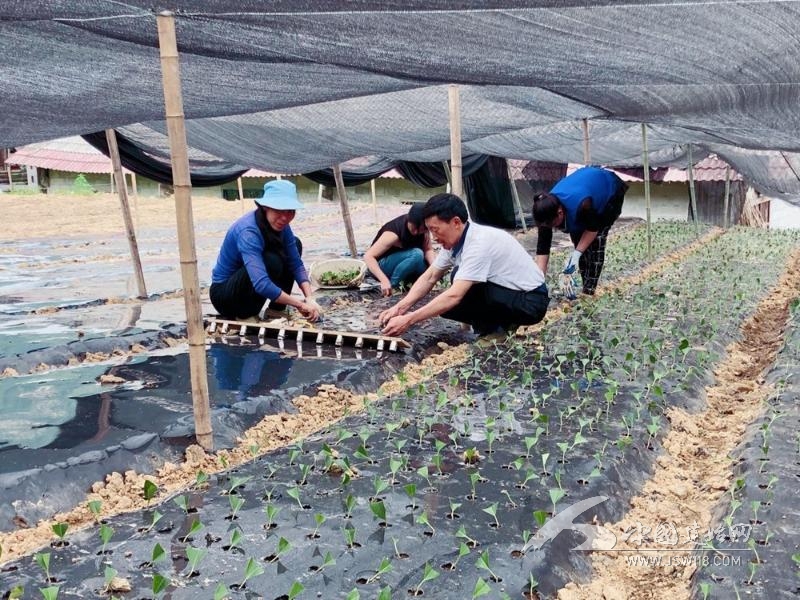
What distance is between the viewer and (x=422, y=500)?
339 centimetres

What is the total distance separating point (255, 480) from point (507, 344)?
283 centimetres

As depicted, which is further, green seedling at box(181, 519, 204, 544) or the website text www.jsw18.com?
green seedling at box(181, 519, 204, 544)

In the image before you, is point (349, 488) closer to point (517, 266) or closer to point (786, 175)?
point (517, 266)

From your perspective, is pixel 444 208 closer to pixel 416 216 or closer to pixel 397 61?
pixel 397 61

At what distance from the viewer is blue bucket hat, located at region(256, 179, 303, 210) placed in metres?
5.55

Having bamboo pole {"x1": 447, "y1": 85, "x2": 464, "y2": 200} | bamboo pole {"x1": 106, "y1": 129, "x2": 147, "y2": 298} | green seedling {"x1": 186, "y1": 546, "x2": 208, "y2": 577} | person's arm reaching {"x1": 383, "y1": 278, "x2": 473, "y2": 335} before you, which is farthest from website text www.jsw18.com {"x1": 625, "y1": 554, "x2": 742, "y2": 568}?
bamboo pole {"x1": 106, "y1": 129, "x2": 147, "y2": 298}

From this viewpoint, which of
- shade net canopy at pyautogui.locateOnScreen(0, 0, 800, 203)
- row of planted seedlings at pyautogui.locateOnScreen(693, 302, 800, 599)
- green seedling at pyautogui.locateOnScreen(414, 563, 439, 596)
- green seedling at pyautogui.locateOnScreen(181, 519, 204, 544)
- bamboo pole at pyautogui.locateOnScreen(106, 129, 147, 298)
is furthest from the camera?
bamboo pole at pyautogui.locateOnScreen(106, 129, 147, 298)

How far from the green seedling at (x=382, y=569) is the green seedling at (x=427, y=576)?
0.37 ft

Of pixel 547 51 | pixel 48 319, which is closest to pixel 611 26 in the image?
pixel 547 51

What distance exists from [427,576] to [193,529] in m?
0.90

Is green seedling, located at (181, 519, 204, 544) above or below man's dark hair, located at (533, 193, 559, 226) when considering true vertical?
below

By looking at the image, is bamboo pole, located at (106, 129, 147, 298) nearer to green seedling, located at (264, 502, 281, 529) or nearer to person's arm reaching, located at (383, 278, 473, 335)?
person's arm reaching, located at (383, 278, 473, 335)

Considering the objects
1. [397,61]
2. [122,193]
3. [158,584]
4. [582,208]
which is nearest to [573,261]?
[582,208]

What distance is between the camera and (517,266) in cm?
589
